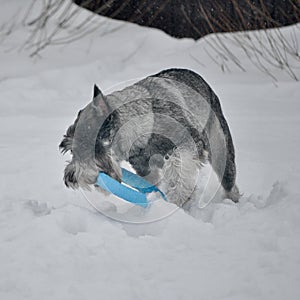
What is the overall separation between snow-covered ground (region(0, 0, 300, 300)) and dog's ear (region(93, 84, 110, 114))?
68 centimetres

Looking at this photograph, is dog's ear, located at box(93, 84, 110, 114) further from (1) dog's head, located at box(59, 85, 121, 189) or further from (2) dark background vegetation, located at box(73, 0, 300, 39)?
(2) dark background vegetation, located at box(73, 0, 300, 39)

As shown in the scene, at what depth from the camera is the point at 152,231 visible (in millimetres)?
3801

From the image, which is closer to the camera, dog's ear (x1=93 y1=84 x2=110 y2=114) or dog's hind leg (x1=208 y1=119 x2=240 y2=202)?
dog's ear (x1=93 y1=84 x2=110 y2=114)

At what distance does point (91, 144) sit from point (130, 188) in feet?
1.66

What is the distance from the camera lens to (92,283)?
10.1 ft

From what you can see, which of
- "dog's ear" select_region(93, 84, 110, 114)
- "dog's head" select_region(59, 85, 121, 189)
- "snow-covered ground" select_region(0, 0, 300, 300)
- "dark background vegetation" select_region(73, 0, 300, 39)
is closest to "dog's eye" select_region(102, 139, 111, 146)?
"dog's head" select_region(59, 85, 121, 189)

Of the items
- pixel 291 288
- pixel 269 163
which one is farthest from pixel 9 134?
pixel 291 288

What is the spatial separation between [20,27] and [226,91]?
3.68m

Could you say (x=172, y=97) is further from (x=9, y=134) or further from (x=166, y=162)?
(x=9, y=134)

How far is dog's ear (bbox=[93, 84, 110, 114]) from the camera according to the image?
3.71m

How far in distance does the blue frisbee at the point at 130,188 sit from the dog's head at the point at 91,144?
0.06 metres

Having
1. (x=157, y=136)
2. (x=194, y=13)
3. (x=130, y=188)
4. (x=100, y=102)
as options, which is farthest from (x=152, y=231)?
(x=194, y=13)

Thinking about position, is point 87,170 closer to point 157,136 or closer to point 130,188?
point 130,188

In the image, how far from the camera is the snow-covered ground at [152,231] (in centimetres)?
307
